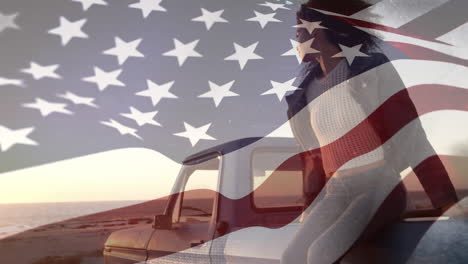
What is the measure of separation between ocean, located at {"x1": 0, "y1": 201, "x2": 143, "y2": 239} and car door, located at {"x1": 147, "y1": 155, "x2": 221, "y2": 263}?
0.93ft

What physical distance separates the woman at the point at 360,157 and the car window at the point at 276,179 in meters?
0.52

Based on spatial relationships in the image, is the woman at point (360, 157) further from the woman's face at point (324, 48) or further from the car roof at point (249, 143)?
the car roof at point (249, 143)

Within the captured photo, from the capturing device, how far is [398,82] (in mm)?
1503

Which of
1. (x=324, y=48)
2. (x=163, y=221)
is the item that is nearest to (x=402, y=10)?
(x=324, y=48)

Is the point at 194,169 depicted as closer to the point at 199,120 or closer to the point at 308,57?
the point at 199,120

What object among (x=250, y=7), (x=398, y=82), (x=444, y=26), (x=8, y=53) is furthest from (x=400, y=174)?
(x=8, y=53)

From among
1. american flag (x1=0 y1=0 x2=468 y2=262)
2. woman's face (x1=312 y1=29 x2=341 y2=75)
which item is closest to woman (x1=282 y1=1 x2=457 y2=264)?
woman's face (x1=312 y1=29 x2=341 y2=75)

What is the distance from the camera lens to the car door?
203 cm

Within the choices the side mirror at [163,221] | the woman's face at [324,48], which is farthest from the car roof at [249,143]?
the woman's face at [324,48]

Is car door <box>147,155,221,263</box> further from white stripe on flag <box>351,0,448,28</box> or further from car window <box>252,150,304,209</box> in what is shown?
white stripe on flag <box>351,0,448,28</box>

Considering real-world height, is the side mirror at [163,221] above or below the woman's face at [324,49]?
below

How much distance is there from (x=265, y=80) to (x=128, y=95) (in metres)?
0.77

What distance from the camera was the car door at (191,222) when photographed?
2.03m

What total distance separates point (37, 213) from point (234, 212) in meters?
1.00
